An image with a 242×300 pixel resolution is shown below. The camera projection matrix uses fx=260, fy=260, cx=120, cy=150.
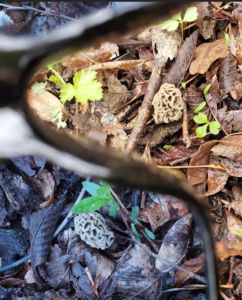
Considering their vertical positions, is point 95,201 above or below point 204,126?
below

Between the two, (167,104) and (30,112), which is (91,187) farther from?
(30,112)

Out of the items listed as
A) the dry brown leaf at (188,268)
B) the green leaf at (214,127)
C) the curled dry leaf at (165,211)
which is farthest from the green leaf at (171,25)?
the dry brown leaf at (188,268)

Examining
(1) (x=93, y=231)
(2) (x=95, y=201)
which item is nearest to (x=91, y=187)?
(2) (x=95, y=201)

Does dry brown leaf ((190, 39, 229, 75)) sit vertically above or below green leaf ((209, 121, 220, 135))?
above

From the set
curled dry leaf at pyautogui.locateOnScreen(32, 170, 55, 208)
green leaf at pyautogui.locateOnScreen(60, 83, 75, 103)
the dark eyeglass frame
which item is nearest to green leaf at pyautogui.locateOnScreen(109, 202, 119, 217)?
curled dry leaf at pyautogui.locateOnScreen(32, 170, 55, 208)

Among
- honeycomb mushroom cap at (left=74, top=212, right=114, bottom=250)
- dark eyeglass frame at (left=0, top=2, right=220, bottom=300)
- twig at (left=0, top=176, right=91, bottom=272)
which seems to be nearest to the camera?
dark eyeglass frame at (left=0, top=2, right=220, bottom=300)

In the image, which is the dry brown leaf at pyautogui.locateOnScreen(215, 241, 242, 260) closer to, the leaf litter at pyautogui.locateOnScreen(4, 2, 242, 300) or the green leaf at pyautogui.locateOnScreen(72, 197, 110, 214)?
the leaf litter at pyautogui.locateOnScreen(4, 2, 242, 300)
